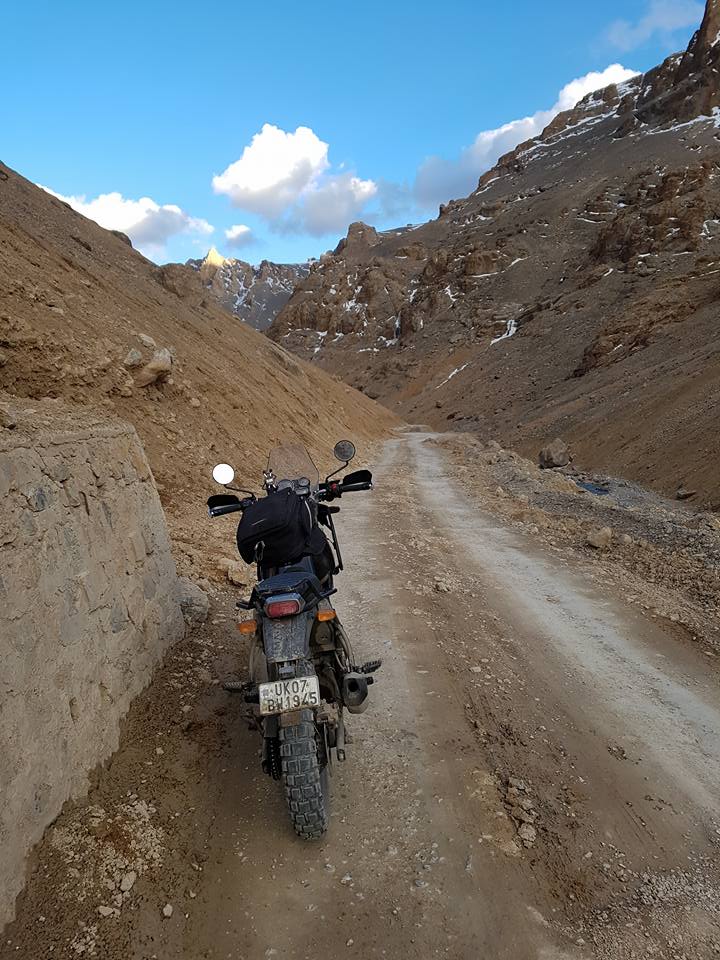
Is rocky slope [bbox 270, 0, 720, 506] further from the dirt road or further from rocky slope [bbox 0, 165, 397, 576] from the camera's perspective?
rocky slope [bbox 0, 165, 397, 576]

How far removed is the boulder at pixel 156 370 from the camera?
37.5 feet

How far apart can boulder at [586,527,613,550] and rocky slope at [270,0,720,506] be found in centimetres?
689

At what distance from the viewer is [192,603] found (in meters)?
5.73

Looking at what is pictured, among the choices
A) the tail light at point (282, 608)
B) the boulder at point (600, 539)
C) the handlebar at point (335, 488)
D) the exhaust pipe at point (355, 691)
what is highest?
the handlebar at point (335, 488)

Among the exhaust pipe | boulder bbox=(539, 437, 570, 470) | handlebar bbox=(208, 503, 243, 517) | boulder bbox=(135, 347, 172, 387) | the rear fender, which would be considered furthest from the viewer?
boulder bbox=(539, 437, 570, 470)

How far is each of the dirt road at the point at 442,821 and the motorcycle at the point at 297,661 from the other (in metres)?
0.37

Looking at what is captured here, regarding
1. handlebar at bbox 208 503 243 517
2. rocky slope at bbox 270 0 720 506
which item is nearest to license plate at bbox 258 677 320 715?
handlebar at bbox 208 503 243 517

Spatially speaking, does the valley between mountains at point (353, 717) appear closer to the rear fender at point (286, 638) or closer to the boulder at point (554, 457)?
the rear fender at point (286, 638)

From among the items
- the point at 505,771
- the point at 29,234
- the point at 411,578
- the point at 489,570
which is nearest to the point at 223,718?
the point at 505,771

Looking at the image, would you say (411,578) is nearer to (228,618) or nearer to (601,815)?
(228,618)

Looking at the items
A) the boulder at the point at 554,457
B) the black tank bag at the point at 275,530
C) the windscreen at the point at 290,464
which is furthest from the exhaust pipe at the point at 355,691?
the boulder at the point at 554,457

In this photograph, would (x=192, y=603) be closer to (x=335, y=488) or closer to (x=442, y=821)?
(x=335, y=488)

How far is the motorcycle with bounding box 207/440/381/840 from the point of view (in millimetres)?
2902

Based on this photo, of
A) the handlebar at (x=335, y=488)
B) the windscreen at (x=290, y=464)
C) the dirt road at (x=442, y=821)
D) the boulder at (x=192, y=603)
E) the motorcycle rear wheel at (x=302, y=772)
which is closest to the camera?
the dirt road at (x=442, y=821)
